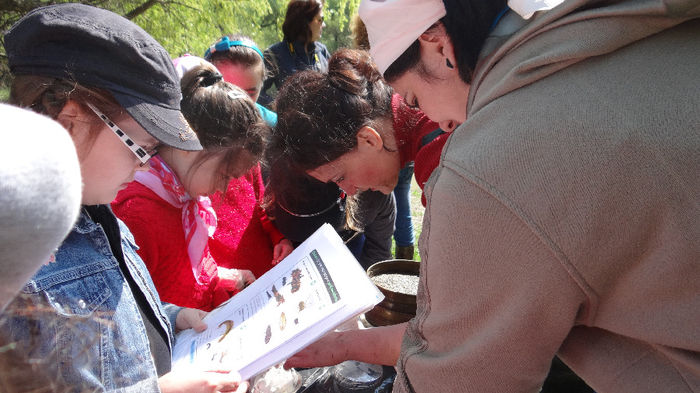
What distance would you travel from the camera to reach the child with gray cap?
0.99 meters

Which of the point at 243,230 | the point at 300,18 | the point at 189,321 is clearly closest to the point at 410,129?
the point at 243,230

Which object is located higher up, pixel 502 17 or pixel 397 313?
pixel 502 17

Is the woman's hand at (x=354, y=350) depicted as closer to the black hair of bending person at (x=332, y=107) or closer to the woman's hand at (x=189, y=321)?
the woman's hand at (x=189, y=321)

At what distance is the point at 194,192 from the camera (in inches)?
A: 74.3

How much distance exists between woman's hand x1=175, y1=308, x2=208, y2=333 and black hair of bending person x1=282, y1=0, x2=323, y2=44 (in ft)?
11.9

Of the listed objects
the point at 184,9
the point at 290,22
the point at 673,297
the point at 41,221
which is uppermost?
the point at 41,221

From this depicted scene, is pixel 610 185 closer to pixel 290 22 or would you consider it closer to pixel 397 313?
pixel 397 313

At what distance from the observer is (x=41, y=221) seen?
0.38 meters

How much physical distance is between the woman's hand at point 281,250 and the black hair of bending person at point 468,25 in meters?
1.51

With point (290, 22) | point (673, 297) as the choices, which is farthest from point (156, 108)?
point (290, 22)

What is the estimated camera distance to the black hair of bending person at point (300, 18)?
4.48m

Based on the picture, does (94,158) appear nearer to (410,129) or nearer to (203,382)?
(203,382)

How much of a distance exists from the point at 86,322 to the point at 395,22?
0.94m

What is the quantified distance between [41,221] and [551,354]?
797 millimetres
